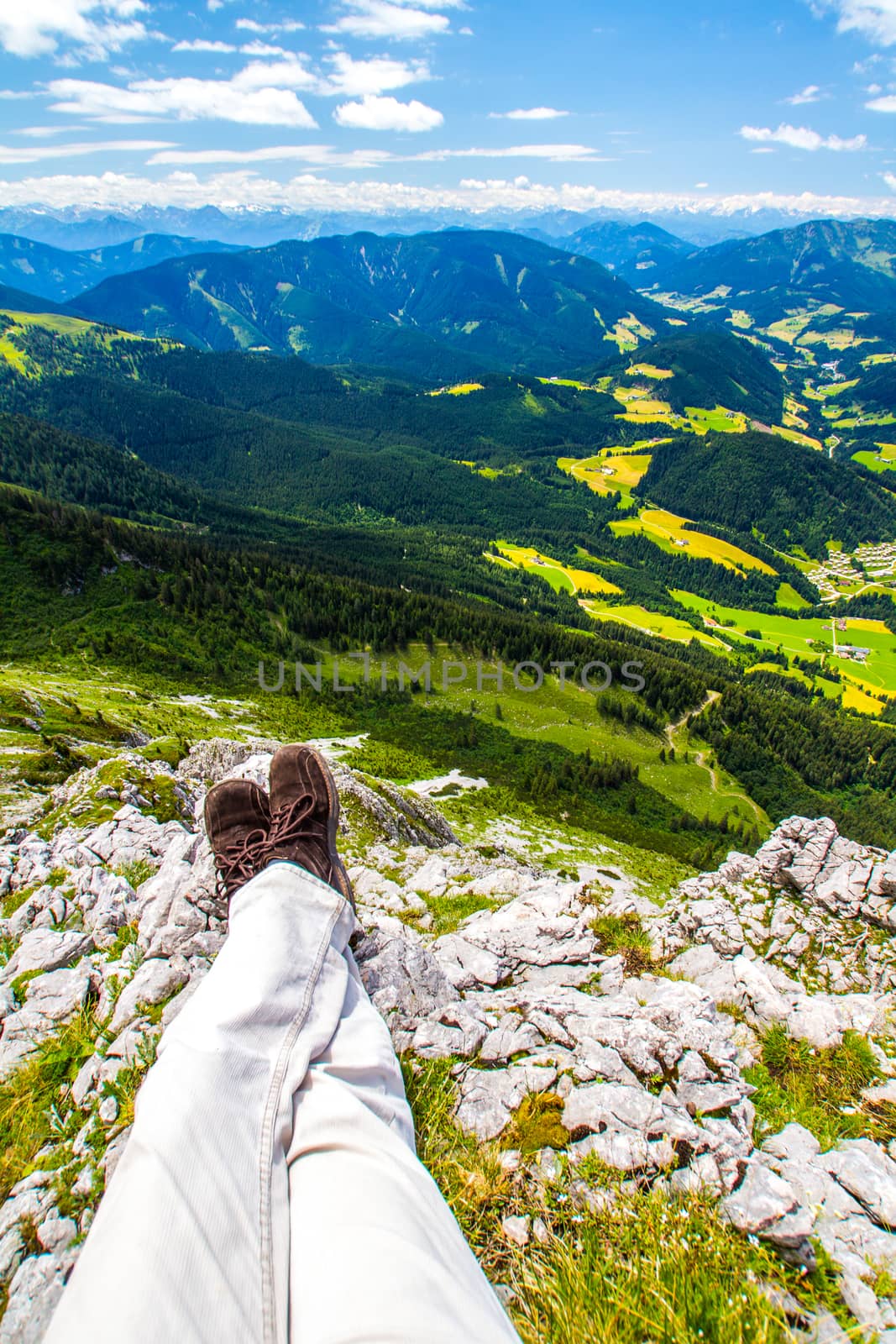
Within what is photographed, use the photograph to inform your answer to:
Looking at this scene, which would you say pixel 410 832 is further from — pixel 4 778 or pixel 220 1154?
pixel 220 1154

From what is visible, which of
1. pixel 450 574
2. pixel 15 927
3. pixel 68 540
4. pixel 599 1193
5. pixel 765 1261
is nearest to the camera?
pixel 765 1261

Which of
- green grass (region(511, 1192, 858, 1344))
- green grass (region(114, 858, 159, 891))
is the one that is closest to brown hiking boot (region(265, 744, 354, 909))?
green grass (region(511, 1192, 858, 1344))

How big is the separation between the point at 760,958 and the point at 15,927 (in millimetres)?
16354

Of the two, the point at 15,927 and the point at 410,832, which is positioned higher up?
the point at 15,927

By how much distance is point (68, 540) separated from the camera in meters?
68.9

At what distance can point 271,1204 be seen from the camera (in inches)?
131

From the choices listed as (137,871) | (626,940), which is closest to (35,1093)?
(137,871)

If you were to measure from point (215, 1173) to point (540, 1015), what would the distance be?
5.54 m

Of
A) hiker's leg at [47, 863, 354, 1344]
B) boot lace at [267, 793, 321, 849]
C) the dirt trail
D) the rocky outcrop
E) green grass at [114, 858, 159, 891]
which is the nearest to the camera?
hiker's leg at [47, 863, 354, 1344]

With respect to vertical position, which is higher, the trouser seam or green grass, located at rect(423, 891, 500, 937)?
the trouser seam

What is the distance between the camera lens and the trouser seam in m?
2.85

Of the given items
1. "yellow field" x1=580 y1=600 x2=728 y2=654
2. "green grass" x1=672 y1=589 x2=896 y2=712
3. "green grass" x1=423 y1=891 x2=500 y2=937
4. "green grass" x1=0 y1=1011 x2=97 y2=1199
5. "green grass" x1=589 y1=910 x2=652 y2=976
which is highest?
"green grass" x1=0 y1=1011 x2=97 y2=1199

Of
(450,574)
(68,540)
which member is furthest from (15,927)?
(450,574)

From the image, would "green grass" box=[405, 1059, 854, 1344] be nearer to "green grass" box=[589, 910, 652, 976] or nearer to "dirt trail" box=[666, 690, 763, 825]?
"green grass" box=[589, 910, 652, 976]
